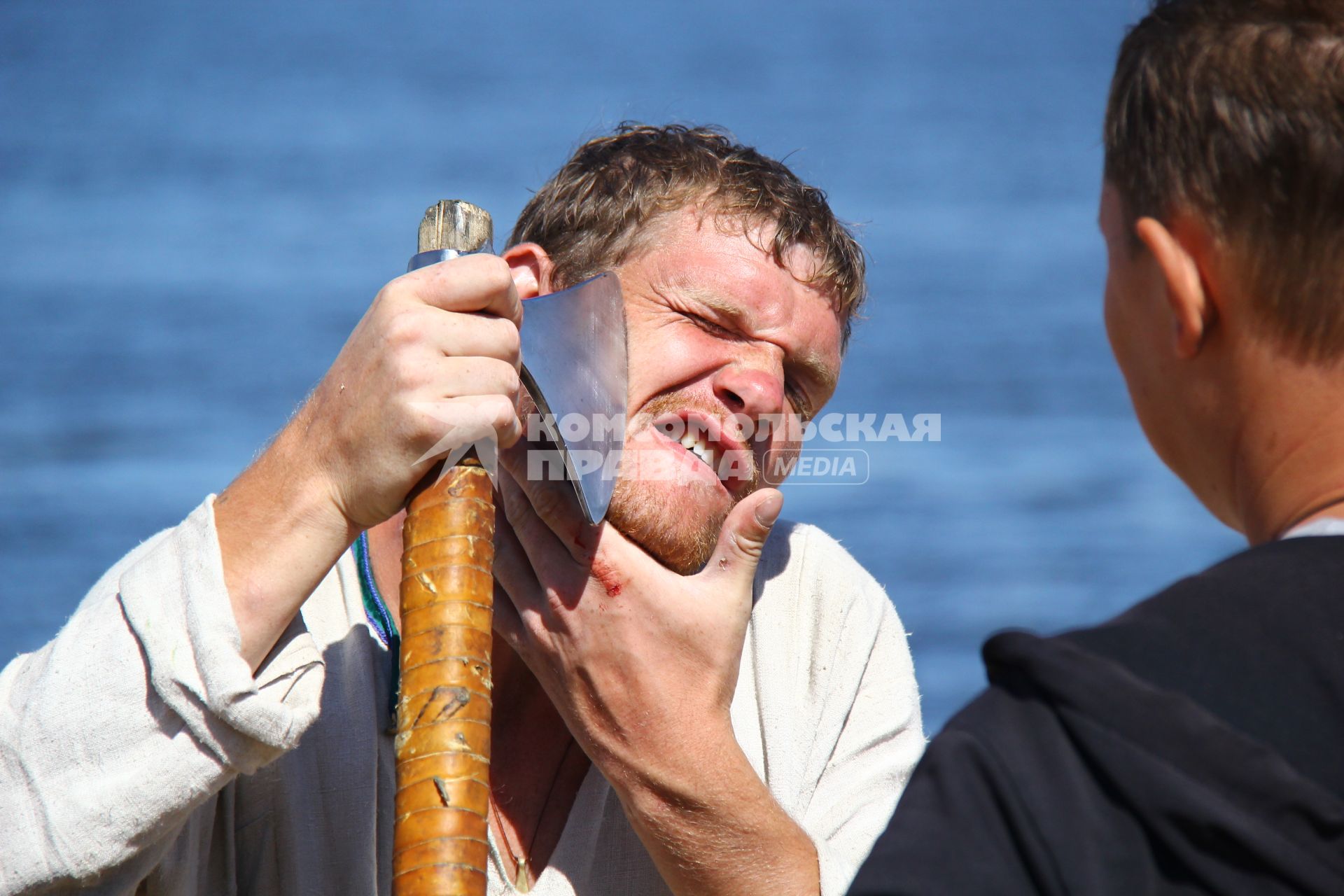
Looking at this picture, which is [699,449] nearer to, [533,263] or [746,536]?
[746,536]

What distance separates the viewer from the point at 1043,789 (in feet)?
4.71

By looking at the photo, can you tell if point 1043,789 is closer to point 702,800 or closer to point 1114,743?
point 1114,743

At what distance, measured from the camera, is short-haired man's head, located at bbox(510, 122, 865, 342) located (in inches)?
131

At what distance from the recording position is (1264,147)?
159 centimetres

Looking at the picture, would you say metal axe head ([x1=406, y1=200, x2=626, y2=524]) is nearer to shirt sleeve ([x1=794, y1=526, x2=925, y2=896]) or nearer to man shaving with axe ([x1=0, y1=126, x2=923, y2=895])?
man shaving with axe ([x1=0, y1=126, x2=923, y2=895])

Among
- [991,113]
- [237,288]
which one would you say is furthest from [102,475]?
[991,113]

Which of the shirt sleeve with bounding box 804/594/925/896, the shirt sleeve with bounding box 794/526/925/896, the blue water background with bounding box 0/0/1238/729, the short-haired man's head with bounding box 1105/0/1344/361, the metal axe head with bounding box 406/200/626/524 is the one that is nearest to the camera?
the short-haired man's head with bounding box 1105/0/1344/361

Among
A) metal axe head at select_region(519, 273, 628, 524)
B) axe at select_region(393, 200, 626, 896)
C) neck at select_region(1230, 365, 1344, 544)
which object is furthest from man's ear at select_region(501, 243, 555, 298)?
neck at select_region(1230, 365, 1344, 544)

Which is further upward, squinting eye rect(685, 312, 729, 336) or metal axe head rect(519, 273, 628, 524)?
squinting eye rect(685, 312, 729, 336)

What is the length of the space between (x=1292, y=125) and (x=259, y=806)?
6.53 ft

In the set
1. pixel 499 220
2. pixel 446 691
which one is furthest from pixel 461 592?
pixel 499 220

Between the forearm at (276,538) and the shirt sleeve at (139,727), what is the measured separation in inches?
1.3

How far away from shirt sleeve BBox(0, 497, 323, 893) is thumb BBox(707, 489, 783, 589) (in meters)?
0.94

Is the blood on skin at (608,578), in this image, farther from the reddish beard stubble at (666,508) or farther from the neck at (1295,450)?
the neck at (1295,450)
